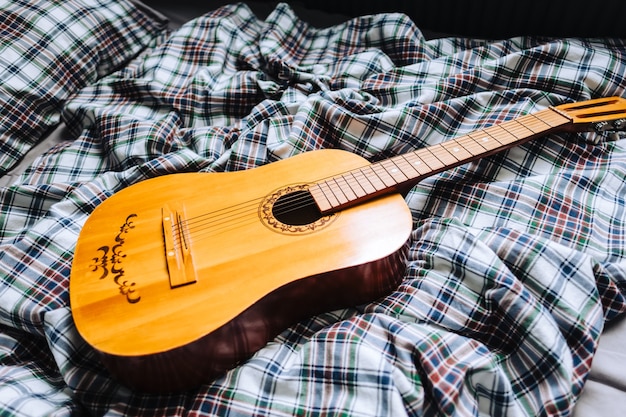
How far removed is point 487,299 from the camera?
683 millimetres

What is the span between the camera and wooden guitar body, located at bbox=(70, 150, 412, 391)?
58 cm

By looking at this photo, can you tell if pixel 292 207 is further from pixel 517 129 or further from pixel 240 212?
pixel 517 129

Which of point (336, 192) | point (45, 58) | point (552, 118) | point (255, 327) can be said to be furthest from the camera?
point (45, 58)

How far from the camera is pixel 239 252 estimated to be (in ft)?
2.21

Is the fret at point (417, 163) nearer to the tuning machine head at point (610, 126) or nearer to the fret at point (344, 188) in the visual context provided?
Result: the fret at point (344, 188)

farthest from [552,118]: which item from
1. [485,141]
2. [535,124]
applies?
[485,141]

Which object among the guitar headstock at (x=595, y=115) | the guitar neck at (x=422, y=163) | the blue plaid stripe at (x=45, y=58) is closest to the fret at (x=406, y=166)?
the guitar neck at (x=422, y=163)

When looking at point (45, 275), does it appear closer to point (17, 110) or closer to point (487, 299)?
point (17, 110)

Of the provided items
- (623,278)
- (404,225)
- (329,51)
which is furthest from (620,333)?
(329,51)

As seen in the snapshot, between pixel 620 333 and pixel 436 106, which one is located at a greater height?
pixel 436 106

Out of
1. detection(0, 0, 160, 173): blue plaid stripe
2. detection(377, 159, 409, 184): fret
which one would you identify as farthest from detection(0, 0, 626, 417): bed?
detection(377, 159, 409, 184): fret

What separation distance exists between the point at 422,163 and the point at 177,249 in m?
0.46

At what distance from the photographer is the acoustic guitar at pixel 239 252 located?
0.59m

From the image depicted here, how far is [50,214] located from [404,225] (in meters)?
0.67
